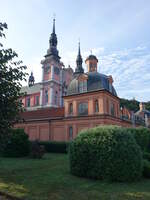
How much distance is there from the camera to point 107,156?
9.17 metres

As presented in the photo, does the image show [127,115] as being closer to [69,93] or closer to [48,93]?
[69,93]

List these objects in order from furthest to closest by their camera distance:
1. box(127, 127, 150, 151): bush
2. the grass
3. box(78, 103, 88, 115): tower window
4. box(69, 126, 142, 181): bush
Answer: box(78, 103, 88, 115): tower window < box(127, 127, 150, 151): bush < box(69, 126, 142, 181): bush < the grass

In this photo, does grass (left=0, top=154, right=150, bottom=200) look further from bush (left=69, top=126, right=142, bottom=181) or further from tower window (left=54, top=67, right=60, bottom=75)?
tower window (left=54, top=67, right=60, bottom=75)

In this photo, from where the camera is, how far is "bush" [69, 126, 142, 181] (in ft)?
29.6

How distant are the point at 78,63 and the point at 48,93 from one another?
15.2 metres

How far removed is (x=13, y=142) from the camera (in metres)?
20.0

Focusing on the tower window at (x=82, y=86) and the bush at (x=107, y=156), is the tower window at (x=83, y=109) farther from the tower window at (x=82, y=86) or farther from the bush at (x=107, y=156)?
the bush at (x=107, y=156)

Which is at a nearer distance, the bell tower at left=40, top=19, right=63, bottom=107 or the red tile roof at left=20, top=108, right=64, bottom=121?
the red tile roof at left=20, top=108, right=64, bottom=121

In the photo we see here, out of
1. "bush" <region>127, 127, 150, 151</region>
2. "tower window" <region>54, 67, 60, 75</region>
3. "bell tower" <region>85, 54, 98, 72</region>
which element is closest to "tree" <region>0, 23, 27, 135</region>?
"bush" <region>127, 127, 150, 151</region>

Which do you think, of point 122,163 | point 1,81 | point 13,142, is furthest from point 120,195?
point 13,142

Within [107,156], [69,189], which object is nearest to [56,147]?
[107,156]

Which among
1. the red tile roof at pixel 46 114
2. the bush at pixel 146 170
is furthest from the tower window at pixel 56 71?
the bush at pixel 146 170

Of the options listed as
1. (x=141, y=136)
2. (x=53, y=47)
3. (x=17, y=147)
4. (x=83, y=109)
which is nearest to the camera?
(x=141, y=136)

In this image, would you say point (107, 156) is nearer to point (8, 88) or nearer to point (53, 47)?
point (8, 88)
